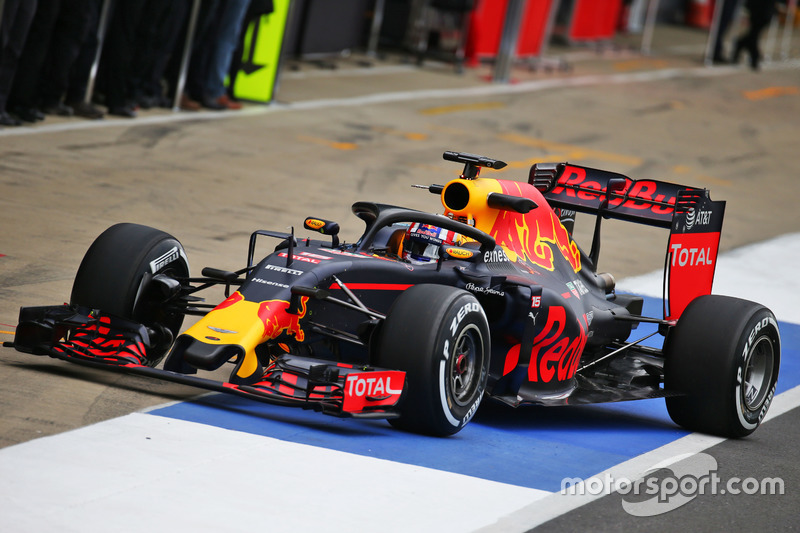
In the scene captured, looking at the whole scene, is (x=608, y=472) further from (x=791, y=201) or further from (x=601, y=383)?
(x=791, y=201)

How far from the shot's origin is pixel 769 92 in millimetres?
25484

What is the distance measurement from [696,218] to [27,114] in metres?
7.80

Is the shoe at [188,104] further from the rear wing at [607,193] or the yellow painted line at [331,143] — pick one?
the rear wing at [607,193]

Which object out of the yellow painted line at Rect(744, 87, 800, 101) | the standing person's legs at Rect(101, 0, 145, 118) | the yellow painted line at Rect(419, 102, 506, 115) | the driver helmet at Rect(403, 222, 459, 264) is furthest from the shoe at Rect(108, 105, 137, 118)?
the yellow painted line at Rect(744, 87, 800, 101)

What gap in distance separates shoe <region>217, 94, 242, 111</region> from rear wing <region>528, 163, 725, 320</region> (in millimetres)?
8314

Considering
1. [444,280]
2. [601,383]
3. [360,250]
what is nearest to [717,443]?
[601,383]

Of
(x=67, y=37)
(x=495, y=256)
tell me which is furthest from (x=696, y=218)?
(x=67, y=37)

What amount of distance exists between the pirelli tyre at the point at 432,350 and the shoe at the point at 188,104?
32.9 feet

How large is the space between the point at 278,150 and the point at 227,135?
0.71 metres

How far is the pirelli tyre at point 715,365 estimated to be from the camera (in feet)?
22.3

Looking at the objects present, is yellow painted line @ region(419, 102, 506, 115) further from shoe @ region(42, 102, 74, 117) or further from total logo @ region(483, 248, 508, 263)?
total logo @ region(483, 248, 508, 263)

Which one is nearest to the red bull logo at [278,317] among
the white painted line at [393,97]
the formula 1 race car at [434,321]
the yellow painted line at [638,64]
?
the formula 1 race car at [434,321]

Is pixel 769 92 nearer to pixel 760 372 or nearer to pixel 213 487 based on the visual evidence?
pixel 760 372

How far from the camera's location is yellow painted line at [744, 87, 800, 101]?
24.6 metres
